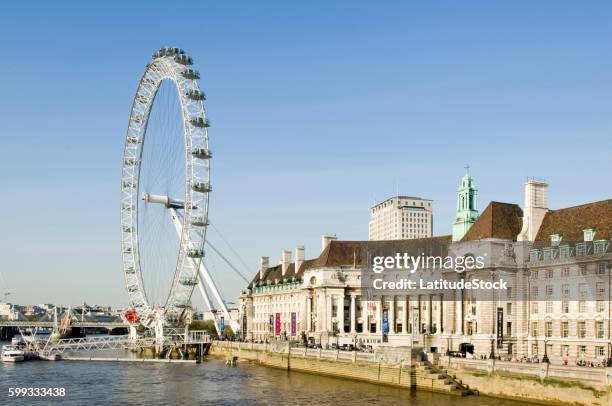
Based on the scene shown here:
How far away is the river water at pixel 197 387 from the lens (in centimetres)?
6362

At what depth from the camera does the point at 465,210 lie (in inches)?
3962

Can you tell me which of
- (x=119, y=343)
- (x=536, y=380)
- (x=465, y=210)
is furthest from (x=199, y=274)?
(x=536, y=380)

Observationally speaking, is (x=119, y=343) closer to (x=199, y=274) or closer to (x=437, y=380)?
(x=199, y=274)

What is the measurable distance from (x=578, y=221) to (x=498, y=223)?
1011cm

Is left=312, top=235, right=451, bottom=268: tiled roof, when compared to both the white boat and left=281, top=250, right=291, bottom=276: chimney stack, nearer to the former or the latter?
left=281, top=250, right=291, bottom=276: chimney stack

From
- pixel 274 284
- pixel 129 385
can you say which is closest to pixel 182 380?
pixel 129 385

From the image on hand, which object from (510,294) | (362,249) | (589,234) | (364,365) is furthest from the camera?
(362,249)

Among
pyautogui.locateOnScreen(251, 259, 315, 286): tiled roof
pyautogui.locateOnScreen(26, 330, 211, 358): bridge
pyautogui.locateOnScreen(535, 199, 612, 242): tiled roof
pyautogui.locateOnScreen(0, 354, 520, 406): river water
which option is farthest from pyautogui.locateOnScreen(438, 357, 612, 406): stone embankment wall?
pyautogui.locateOnScreen(251, 259, 315, 286): tiled roof

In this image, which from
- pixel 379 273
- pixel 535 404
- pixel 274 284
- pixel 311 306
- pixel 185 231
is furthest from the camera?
pixel 274 284

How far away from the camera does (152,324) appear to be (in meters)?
121

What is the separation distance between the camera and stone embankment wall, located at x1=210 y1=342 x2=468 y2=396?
69.2 m

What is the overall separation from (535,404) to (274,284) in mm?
95308

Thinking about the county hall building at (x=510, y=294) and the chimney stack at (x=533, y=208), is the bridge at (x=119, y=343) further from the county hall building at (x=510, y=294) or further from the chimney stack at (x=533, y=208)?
the chimney stack at (x=533, y=208)

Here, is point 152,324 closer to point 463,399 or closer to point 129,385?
point 129,385
